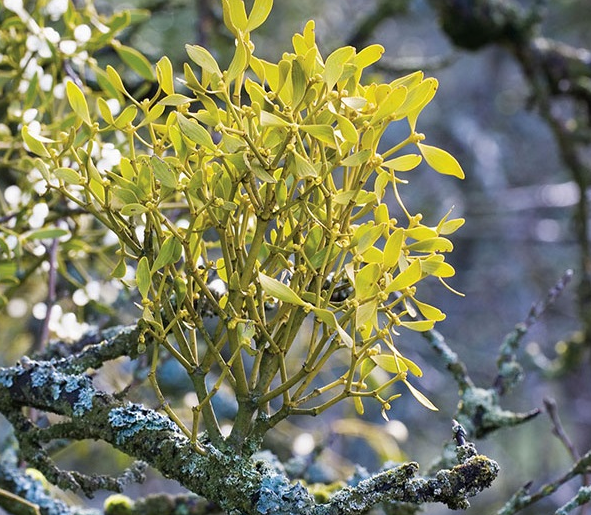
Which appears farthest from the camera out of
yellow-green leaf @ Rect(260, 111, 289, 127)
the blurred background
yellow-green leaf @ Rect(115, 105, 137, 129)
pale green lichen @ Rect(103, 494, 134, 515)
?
the blurred background

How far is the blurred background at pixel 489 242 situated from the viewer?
311cm

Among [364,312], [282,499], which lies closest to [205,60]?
[364,312]

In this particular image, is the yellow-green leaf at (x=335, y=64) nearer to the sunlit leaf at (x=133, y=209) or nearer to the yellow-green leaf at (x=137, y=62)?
the sunlit leaf at (x=133, y=209)

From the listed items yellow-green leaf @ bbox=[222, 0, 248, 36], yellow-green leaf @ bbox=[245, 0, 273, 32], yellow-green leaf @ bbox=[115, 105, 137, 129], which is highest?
yellow-green leaf @ bbox=[245, 0, 273, 32]

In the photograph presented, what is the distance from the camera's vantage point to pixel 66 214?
1050mm

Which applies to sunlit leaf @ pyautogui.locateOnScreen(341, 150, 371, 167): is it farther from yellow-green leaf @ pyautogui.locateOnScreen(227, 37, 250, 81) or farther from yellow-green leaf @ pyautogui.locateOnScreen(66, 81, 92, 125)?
yellow-green leaf @ pyautogui.locateOnScreen(66, 81, 92, 125)

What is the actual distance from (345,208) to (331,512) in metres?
0.23

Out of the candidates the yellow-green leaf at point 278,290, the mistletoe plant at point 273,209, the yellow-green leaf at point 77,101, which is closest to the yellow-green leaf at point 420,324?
the mistletoe plant at point 273,209

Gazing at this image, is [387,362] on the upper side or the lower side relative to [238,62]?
lower

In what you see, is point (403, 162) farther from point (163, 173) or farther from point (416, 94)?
point (163, 173)

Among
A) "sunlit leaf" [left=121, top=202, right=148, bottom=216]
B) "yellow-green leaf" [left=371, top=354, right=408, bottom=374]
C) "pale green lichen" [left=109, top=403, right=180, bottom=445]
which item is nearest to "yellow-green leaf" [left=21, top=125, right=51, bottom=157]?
"sunlit leaf" [left=121, top=202, right=148, bottom=216]

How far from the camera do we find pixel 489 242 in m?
5.01

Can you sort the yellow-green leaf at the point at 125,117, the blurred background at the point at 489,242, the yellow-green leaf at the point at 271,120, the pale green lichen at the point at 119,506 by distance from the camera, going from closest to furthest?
the yellow-green leaf at the point at 271,120, the yellow-green leaf at the point at 125,117, the pale green lichen at the point at 119,506, the blurred background at the point at 489,242

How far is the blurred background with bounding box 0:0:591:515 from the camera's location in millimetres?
3111
